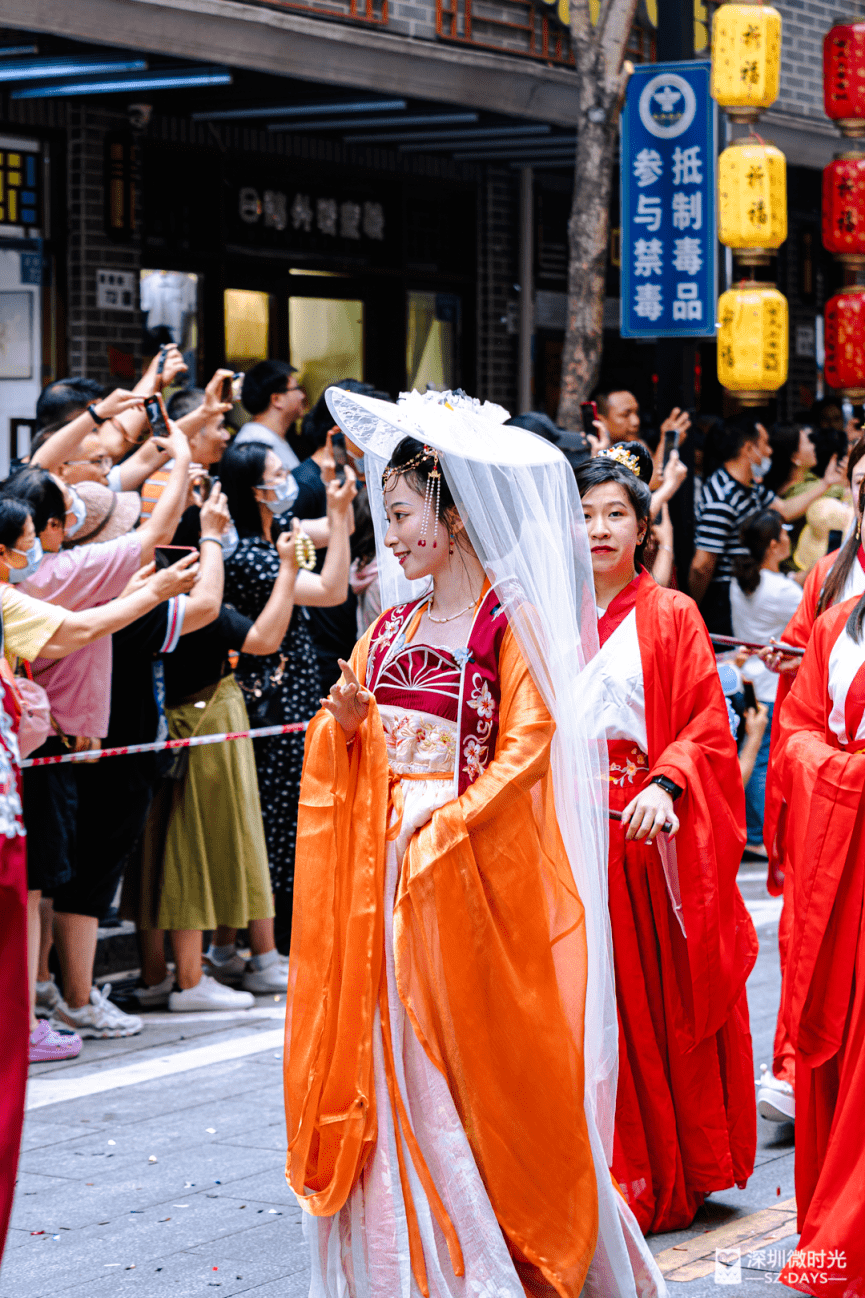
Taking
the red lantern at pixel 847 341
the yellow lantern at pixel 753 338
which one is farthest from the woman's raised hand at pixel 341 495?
the red lantern at pixel 847 341

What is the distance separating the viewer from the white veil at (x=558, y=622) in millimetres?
3916

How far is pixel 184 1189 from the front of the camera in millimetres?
4945

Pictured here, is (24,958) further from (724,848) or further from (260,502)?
(260,502)

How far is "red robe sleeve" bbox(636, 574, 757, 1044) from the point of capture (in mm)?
4652

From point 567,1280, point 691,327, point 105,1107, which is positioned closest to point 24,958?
point 567,1280

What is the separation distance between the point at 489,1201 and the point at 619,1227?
38 cm

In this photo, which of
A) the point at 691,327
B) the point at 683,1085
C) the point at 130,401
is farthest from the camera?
the point at 691,327

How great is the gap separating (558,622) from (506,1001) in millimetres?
834

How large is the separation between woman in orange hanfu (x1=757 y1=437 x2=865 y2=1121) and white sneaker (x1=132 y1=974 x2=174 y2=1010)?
8.13 feet

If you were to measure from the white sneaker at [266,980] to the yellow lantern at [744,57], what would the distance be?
230 inches

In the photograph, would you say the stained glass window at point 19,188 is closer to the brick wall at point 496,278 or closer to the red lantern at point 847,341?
the brick wall at point 496,278

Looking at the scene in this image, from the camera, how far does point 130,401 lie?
6414 millimetres

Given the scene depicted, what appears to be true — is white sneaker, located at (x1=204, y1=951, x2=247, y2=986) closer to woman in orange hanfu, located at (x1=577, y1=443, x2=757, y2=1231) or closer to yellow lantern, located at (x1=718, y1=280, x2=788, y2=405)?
woman in orange hanfu, located at (x1=577, y1=443, x2=757, y2=1231)

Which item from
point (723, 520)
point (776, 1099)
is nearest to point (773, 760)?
point (776, 1099)
